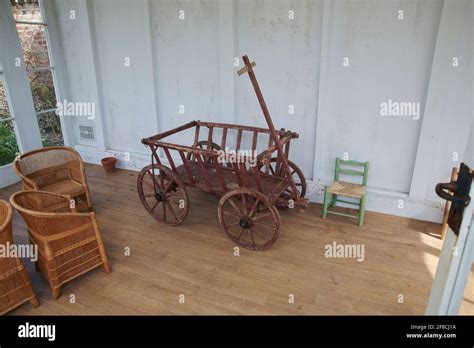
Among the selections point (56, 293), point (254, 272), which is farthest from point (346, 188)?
point (56, 293)

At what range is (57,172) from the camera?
3.76m

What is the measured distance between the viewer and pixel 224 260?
306 centimetres

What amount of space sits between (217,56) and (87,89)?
91.7 inches

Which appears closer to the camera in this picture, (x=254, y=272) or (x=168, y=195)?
(x=254, y=272)

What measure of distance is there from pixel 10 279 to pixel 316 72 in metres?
3.29

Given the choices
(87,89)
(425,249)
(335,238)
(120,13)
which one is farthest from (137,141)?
(425,249)

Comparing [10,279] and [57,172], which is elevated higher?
[57,172]

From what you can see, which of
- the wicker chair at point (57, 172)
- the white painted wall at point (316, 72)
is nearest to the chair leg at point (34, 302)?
the wicker chair at point (57, 172)

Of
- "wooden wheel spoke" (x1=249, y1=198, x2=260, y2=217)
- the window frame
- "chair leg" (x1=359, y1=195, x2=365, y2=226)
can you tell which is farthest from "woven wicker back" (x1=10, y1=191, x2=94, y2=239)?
the window frame

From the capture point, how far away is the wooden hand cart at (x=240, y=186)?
3.00 m

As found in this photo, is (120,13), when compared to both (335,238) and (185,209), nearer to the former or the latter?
(185,209)

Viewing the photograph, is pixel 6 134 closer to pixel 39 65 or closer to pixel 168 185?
pixel 39 65

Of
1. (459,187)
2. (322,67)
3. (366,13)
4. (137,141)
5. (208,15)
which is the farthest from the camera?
(137,141)

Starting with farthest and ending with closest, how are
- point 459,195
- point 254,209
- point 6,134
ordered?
point 6,134
point 254,209
point 459,195
